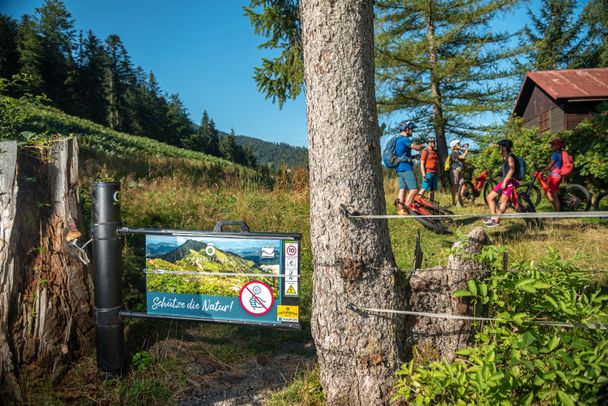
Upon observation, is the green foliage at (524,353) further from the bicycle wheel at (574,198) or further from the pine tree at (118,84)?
the pine tree at (118,84)

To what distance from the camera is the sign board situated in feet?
8.36

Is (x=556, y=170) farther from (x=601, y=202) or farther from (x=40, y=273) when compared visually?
(x=40, y=273)

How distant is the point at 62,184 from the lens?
2.80 meters

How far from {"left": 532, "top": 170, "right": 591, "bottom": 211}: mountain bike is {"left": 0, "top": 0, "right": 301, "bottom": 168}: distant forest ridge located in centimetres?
5365

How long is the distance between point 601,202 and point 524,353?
373 inches

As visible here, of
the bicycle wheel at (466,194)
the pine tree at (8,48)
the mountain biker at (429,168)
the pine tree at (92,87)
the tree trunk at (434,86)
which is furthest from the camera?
the pine tree at (92,87)

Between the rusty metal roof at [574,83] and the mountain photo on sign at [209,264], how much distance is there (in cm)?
2321

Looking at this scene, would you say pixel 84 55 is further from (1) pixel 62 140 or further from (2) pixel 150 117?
(1) pixel 62 140

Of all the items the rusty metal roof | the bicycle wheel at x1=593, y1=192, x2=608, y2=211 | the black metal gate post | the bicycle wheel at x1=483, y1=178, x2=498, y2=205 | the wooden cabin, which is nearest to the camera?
the black metal gate post

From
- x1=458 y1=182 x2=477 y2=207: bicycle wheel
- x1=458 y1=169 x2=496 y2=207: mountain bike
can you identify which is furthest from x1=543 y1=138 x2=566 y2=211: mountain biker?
x1=458 y1=169 x2=496 y2=207: mountain bike

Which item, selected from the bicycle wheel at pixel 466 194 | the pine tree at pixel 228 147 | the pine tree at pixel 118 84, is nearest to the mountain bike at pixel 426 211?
the bicycle wheel at pixel 466 194

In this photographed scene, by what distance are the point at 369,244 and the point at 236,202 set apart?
17.9ft

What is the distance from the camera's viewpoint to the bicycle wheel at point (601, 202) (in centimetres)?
890

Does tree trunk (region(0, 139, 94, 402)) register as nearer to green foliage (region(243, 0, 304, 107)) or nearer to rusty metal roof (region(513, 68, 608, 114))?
green foliage (region(243, 0, 304, 107))
